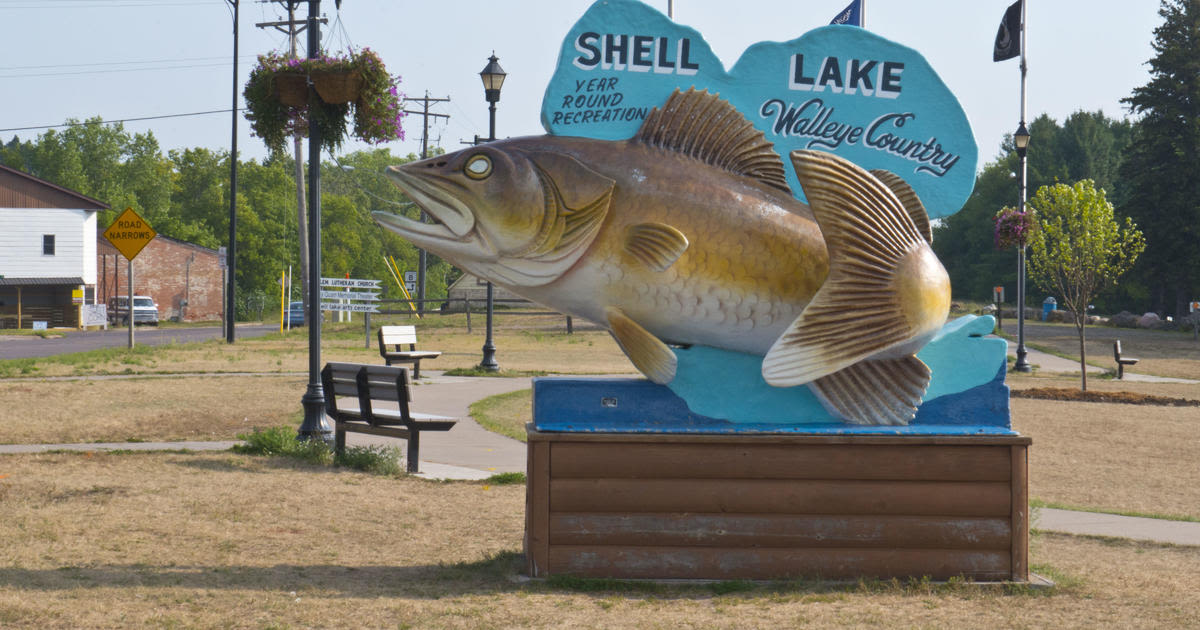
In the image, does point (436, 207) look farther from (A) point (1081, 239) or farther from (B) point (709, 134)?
(A) point (1081, 239)

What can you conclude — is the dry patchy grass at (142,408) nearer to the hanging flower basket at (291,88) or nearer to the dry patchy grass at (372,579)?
the dry patchy grass at (372,579)

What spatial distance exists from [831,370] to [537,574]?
197 cm

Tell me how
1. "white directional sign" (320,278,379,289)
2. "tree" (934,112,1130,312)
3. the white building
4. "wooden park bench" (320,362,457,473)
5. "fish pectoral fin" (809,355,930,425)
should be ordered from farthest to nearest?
"tree" (934,112,1130,312) → the white building → "white directional sign" (320,278,379,289) → "wooden park bench" (320,362,457,473) → "fish pectoral fin" (809,355,930,425)

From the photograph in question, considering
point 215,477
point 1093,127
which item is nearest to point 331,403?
point 215,477

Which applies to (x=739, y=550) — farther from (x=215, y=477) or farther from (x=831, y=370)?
(x=215, y=477)

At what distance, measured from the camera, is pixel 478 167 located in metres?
5.86

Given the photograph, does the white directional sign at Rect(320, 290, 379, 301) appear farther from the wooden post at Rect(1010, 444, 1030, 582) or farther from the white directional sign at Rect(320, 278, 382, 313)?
the wooden post at Rect(1010, 444, 1030, 582)

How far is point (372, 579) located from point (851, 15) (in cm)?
1015

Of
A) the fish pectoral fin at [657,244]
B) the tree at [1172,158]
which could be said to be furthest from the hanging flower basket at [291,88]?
the tree at [1172,158]

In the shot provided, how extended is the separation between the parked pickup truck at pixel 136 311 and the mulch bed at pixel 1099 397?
39633mm

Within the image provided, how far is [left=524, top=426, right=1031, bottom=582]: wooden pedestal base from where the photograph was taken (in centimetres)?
584

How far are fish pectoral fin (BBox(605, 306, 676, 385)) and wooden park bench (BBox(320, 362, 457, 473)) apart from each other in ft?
13.3

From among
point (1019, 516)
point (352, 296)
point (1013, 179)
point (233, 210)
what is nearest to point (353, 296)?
point (352, 296)

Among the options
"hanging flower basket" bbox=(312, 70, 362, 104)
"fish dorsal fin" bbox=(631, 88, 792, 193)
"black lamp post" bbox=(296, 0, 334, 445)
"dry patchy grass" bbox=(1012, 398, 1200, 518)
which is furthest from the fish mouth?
"dry patchy grass" bbox=(1012, 398, 1200, 518)
